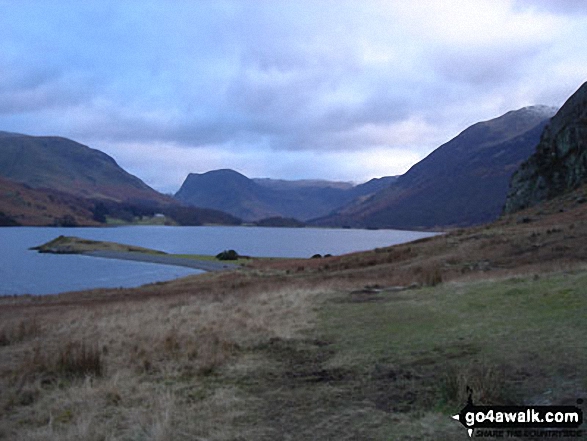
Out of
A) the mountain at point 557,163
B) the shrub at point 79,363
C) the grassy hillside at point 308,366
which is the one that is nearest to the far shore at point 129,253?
the mountain at point 557,163

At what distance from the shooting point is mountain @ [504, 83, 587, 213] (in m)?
60.1

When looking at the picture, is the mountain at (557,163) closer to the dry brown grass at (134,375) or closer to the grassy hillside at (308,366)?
the grassy hillside at (308,366)

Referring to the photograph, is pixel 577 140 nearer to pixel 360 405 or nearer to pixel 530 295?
pixel 530 295

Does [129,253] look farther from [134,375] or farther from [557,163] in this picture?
[134,375]
